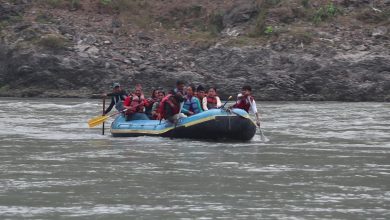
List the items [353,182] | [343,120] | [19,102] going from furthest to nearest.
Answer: [19,102] → [343,120] → [353,182]

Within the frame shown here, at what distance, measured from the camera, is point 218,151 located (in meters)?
18.7

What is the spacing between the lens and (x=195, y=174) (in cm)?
1504

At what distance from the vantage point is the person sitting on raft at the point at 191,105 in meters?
21.2

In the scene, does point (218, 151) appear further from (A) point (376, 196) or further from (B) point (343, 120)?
(B) point (343, 120)

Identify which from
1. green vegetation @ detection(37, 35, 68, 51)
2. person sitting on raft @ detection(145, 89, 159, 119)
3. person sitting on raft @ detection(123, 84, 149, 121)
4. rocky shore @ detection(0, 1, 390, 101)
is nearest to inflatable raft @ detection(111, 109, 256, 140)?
person sitting on raft @ detection(123, 84, 149, 121)

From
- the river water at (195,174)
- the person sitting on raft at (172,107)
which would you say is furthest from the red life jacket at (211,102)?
the river water at (195,174)

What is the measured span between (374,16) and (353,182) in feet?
86.4

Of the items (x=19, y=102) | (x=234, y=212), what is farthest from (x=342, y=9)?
(x=234, y=212)

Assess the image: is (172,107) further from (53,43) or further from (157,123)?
(53,43)

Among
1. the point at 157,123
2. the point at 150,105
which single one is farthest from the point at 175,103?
the point at 150,105

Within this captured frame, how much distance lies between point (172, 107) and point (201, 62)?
1724 cm

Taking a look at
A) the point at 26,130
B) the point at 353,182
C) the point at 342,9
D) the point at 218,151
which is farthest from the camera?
the point at 342,9

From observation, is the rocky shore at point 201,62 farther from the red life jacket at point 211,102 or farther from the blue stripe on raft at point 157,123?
the blue stripe on raft at point 157,123

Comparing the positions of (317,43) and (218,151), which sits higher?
(317,43)
